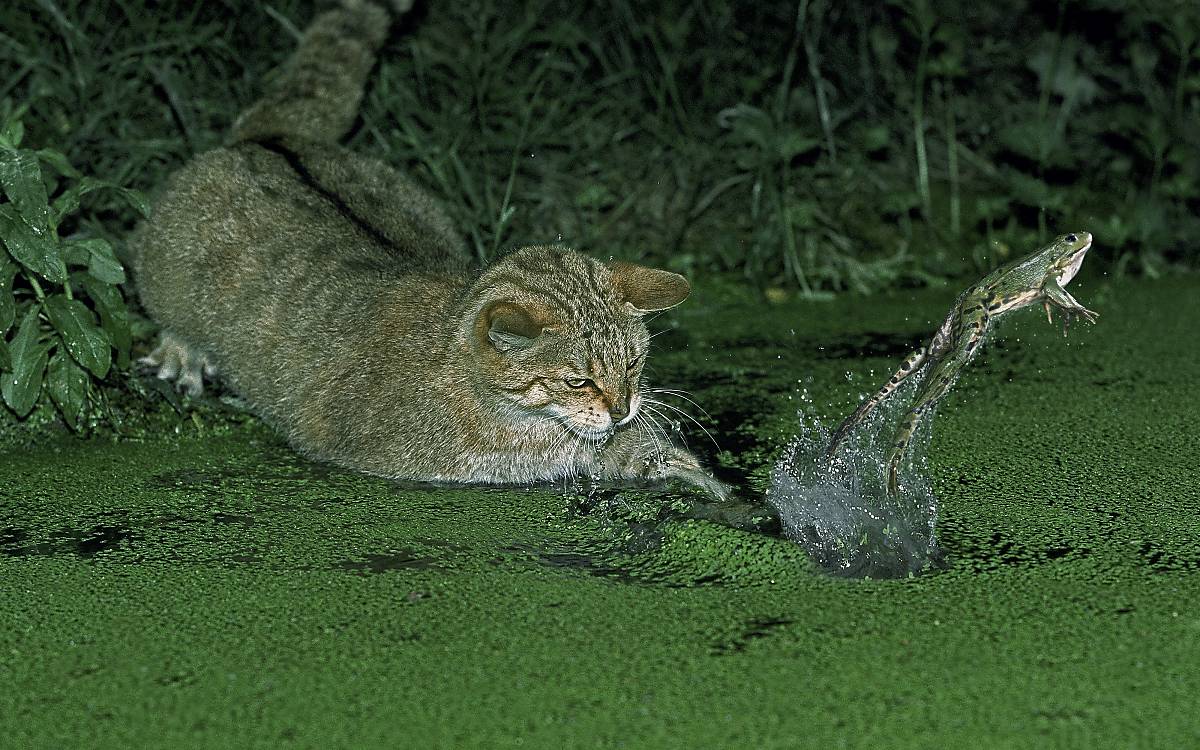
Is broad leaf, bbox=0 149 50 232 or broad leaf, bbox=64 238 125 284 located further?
broad leaf, bbox=64 238 125 284

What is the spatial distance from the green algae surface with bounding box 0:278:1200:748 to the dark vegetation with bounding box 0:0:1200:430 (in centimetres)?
162

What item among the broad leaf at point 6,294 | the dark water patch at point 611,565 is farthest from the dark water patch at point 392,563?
the broad leaf at point 6,294

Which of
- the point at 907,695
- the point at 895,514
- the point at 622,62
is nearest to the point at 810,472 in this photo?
the point at 895,514

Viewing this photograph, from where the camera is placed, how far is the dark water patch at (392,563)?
3.24 meters

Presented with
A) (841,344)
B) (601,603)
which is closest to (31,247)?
(601,603)

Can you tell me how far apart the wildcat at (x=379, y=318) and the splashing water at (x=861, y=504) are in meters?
0.24

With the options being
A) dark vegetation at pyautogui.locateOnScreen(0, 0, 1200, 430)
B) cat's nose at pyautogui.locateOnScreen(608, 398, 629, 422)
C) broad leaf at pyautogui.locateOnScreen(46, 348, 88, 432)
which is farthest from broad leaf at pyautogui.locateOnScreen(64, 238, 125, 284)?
cat's nose at pyautogui.locateOnScreen(608, 398, 629, 422)

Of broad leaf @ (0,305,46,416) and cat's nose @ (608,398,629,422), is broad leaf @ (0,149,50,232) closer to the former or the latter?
broad leaf @ (0,305,46,416)

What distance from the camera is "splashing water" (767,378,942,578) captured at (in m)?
3.26

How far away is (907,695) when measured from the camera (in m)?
2.62

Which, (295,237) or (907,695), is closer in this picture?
(907,695)

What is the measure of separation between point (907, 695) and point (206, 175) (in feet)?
9.72

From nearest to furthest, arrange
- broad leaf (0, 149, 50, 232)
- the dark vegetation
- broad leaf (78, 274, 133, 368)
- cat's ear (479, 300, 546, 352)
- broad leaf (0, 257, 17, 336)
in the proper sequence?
cat's ear (479, 300, 546, 352), broad leaf (0, 149, 50, 232), broad leaf (0, 257, 17, 336), broad leaf (78, 274, 133, 368), the dark vegetation

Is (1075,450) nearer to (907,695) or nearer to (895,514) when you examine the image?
(895,514)
